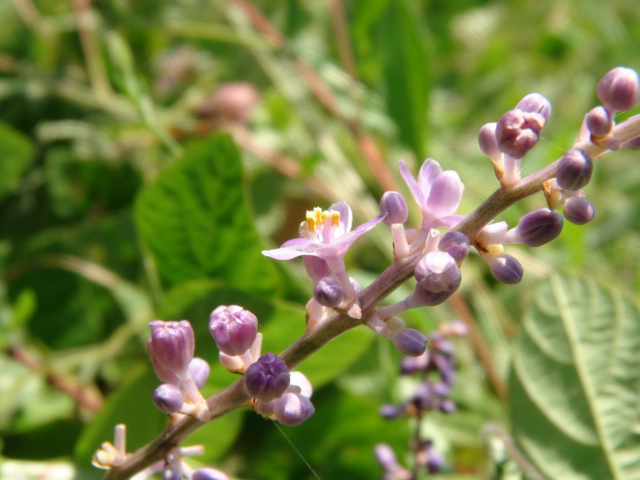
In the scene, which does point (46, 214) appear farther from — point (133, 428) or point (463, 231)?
point (463, 231)

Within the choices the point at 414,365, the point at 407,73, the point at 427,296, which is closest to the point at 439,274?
A: the point at 427,296

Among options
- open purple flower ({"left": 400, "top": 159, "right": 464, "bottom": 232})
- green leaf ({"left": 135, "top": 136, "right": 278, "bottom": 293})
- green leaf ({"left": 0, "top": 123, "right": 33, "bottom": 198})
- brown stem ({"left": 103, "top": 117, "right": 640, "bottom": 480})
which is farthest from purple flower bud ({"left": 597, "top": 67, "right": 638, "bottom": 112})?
green leaf ({"left": 0, "top": 123, "right": 33, "bottom": 198})

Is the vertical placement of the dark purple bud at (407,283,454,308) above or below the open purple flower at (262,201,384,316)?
below

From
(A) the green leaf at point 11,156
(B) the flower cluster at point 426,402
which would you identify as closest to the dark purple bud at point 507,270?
(B) the flower cluster at point 426,402

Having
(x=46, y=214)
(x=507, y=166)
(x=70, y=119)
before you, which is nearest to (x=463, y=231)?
(x=507, y=166)

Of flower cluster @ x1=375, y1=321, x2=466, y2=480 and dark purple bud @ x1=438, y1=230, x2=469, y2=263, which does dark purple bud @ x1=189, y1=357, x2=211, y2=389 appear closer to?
dark purple bud @ x1=438, y1=230, x2=469, y2=263

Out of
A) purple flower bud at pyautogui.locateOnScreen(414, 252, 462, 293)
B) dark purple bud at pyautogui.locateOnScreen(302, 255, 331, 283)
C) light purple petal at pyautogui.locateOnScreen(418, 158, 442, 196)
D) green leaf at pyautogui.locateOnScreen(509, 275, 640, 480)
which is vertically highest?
light purple petal at pyautogui.locateOnScreen(418, 158, 442, 196)

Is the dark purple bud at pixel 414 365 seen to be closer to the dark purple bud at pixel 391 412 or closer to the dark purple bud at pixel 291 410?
the dark purple bud at pixel 391 412
